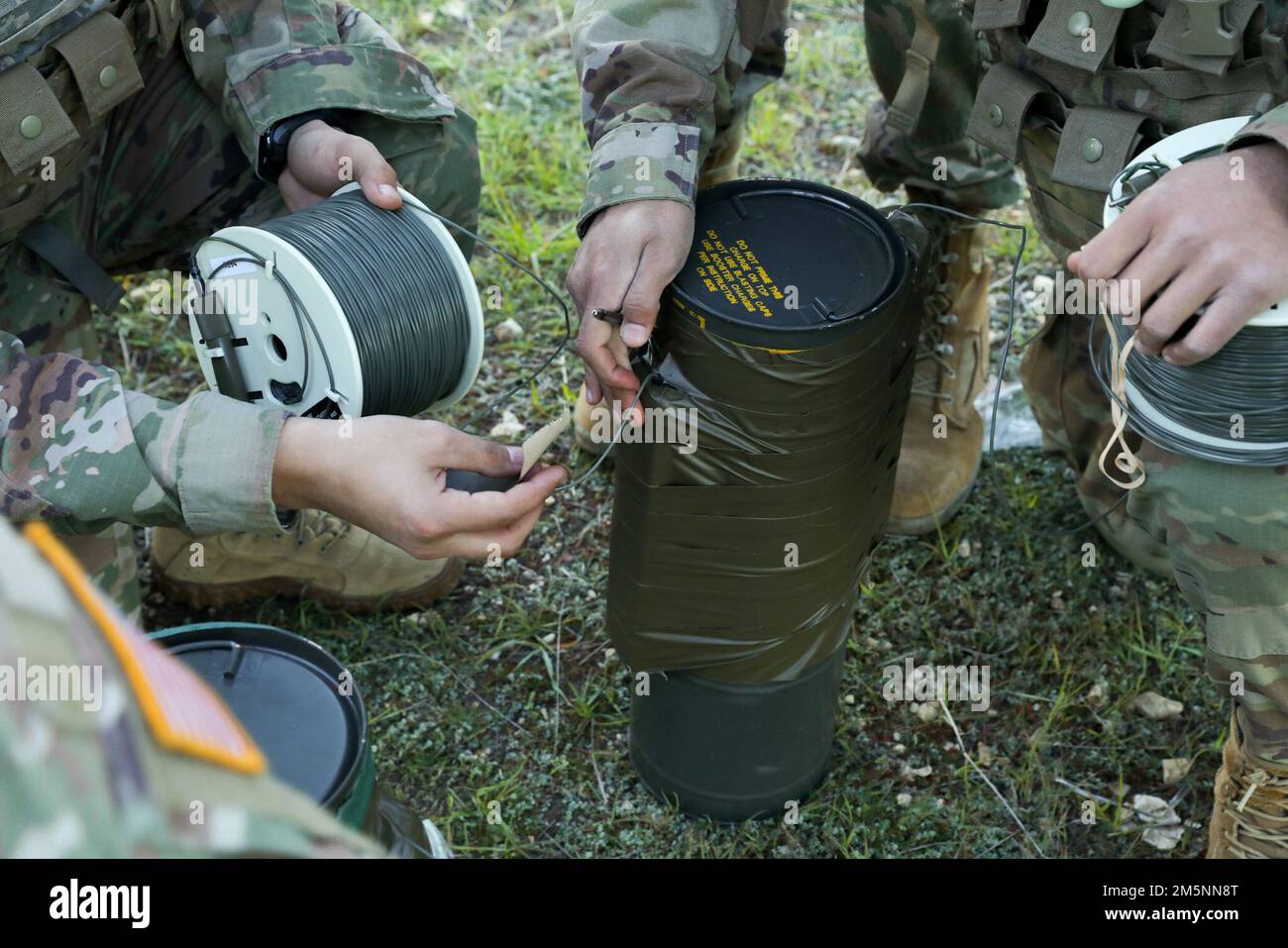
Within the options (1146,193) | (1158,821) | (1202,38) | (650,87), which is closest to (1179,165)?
(1146,193)

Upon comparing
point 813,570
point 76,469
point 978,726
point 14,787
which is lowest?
point 978,726

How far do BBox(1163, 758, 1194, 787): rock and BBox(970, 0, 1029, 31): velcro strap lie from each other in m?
1.53

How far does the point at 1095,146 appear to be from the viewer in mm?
2207

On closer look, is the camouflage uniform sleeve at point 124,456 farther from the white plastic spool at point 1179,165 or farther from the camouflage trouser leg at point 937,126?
the camouflage trouser leg at point 937,126

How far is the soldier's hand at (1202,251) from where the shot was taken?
5.55 ft

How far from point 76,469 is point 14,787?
1317 millimetres

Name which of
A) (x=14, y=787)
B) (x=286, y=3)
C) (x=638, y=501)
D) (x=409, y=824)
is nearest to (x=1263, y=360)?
(x=638, y=501)

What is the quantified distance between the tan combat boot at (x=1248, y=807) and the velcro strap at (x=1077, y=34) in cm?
117

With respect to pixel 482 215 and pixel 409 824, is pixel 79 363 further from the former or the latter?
pixel 482 215

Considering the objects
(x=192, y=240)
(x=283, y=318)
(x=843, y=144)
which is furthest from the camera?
(x=843, y=144)

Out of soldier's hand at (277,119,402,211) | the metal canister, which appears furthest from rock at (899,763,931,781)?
soldier's hand at (277,119,402,211)

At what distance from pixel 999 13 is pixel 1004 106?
0.59ft

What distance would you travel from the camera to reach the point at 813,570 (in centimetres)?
217

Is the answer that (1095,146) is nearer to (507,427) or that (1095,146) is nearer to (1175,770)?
(1175,770)
